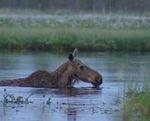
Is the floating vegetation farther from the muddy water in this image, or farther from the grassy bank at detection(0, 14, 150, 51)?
the grassy bank at detection(0, 14, 150, 51)

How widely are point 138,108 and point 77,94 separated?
3.75 metres

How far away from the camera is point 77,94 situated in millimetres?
18656

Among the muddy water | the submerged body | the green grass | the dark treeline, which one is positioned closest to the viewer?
the muddy water

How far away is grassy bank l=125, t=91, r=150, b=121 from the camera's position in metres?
14.5

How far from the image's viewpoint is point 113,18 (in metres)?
52.2

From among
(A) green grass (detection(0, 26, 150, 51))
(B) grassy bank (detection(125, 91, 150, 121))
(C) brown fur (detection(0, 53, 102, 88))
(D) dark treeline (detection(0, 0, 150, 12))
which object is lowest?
(B) grassy bank (detection(125, 91, 150, 121))

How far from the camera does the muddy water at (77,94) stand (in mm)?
15398

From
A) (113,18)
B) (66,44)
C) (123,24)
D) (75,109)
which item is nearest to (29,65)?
(66,44)

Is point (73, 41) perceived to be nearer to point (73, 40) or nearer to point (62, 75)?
point (73, 40)

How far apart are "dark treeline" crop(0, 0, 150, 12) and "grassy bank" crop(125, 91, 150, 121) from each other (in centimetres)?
4250

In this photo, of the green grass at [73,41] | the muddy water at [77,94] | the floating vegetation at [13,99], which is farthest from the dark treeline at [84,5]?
the floating vegetation at [13,99]

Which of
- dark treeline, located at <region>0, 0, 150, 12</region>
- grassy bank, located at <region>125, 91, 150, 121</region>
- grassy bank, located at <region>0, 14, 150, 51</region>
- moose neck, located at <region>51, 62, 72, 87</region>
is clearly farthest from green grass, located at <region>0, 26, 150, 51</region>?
dark treeline, located at <region>0, 0, 150, 12</region>

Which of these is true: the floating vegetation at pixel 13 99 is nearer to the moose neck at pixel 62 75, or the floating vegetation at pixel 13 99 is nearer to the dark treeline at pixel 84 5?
the moose neck at pixel 62 75

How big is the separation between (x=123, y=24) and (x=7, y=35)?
12414mm
